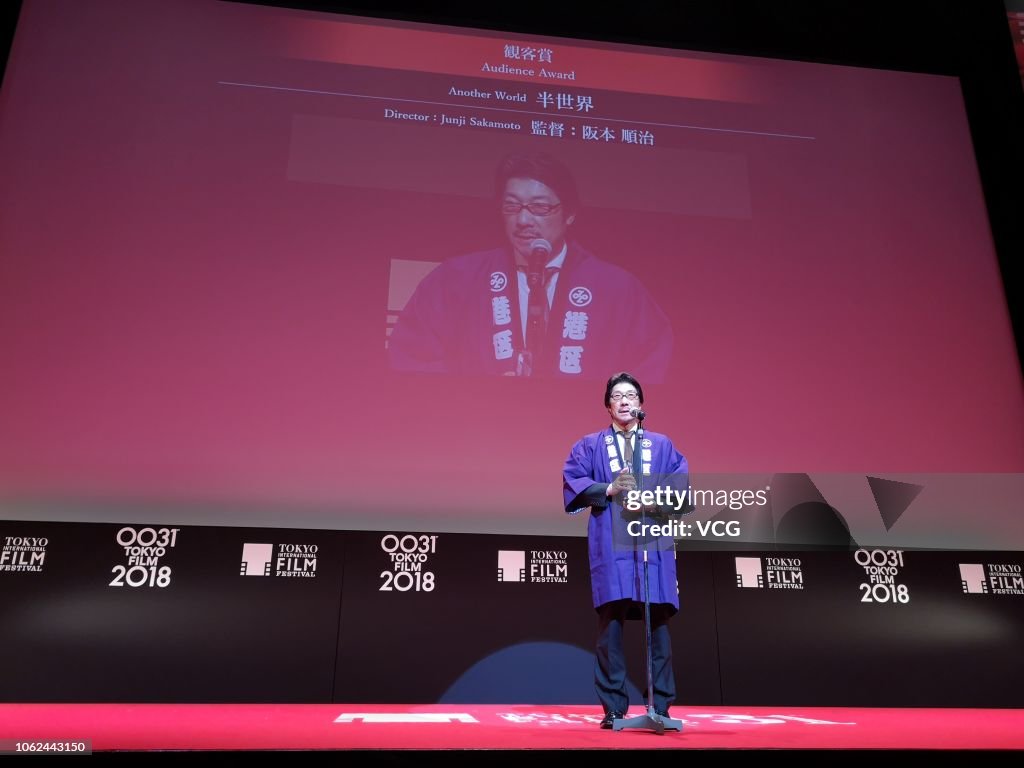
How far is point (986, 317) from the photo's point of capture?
156 inches

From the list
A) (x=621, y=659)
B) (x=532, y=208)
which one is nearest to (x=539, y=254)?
(x=532, y=208)

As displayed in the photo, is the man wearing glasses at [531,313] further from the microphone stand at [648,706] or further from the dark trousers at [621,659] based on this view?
the dark trousers at [621,659]

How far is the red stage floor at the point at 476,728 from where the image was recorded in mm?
2076

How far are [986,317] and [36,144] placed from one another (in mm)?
4504

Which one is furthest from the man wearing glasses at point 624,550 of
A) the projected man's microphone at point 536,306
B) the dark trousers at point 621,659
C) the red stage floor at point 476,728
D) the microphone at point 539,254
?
the microphone at point 539,254

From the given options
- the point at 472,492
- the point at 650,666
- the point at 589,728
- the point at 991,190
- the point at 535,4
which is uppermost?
the point at 535,4

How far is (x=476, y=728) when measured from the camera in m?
2.46

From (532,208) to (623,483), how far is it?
1.82 meters

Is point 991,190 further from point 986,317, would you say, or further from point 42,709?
point 42,709

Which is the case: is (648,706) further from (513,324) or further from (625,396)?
(513,324)

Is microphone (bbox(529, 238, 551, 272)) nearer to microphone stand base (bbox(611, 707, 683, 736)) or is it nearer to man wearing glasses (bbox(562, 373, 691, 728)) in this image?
man wearing glasses (bbox(562, 373, 691, 728))

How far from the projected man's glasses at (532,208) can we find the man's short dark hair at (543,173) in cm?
5

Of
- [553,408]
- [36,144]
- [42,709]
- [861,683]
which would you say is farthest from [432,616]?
[36,144]

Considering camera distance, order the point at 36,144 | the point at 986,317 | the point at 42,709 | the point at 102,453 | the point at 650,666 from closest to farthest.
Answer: the point at 650,666
the point at 42,709
the point at 102,453
the point at 36,144
the point at 986,317
